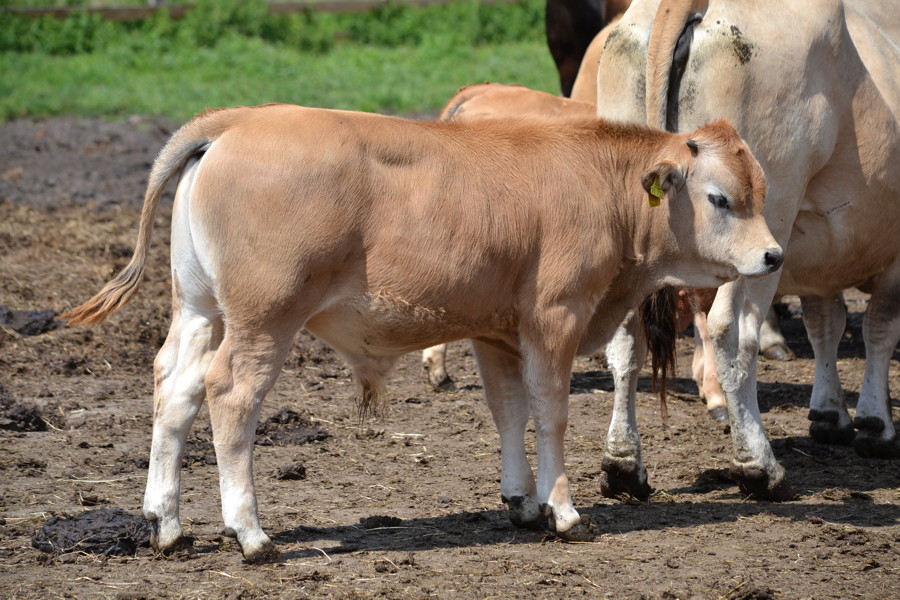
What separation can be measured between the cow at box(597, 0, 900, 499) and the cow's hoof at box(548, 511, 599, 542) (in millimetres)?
760

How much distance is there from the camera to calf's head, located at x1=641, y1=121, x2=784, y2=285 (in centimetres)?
529

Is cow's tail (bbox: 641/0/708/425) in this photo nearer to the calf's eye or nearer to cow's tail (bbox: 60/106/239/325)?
the calf's eye

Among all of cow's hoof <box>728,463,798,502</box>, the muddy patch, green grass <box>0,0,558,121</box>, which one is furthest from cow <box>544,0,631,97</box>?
the muddy patch

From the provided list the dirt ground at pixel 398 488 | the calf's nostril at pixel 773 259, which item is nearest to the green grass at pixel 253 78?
the dirt ground at pixel 398 488

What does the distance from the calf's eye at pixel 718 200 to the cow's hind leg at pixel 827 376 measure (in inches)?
95.9

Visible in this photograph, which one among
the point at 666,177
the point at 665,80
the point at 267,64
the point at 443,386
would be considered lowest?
the point at 443,386

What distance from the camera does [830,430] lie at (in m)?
7.20

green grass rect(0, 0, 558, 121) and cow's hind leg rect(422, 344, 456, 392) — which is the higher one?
green grass rect(0, 0, 558, 121)

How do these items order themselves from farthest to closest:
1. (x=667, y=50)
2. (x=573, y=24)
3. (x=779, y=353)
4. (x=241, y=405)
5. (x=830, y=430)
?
(x=573, y=24)
(x=779, y=353)
(x=830, y=430)
(x=667, y=50)
(x=241, y=405)

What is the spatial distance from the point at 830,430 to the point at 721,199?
2.55 m

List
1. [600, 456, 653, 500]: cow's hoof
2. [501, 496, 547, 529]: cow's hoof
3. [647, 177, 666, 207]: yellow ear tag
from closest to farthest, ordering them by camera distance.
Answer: [647, 177, 666, 207]: yellow ear tag → [501, 496, 547, 529]: cow's hoof → [600, 456, 653, 500]: cow's hoof

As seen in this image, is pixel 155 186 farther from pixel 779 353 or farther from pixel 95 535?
pixel 779 353

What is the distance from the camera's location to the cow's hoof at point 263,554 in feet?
15.6

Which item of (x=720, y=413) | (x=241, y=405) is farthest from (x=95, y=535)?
(x=720, y=413)
